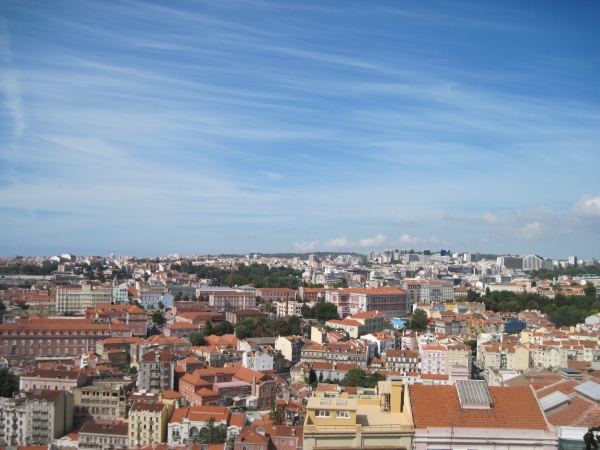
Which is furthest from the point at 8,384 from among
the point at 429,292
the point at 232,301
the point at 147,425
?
the point at 429,292

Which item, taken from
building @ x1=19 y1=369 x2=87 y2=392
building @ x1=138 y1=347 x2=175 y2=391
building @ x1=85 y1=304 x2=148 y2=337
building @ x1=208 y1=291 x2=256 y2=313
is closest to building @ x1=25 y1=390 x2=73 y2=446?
building @ x1=19 y1=369 x2=87 y2=392

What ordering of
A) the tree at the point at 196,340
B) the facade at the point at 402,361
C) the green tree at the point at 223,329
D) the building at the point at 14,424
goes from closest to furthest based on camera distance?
1. the building at the point at 14,424
2. the facade at the point at 402,361
3. the tree at the point at 196,340
4. the green tree at the point at 223,329

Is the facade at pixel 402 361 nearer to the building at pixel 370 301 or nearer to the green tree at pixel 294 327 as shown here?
the green tree at pixel 294 327

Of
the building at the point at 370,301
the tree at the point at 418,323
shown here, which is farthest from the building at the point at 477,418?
the building at the point at 370,301

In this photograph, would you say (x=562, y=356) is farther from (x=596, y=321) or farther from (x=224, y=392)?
(x=224, y=392)

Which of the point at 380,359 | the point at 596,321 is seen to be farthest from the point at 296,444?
the point at 596,321

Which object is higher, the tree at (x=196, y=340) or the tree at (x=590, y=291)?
the tree at (x=590, y=291)

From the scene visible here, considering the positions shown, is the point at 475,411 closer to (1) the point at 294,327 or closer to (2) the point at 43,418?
(2) the point at 43,418
